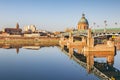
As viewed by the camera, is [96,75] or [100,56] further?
[100,56]

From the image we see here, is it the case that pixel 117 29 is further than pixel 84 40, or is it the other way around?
pixel 84 40

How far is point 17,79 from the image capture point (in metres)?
39.4

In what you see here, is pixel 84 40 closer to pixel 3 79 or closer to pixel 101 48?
pixel 101 48

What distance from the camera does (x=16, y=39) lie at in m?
172

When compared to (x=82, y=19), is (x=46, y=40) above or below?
below

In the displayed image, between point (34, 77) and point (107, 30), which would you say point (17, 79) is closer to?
point (34, 77)

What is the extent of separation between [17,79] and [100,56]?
120ft

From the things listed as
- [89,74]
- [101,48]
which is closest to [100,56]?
[101,48]

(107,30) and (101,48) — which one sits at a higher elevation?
(107,30)

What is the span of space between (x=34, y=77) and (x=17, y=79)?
9.56 feet

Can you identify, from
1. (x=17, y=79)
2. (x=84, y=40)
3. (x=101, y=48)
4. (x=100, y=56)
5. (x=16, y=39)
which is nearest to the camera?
(x=17, y=79)

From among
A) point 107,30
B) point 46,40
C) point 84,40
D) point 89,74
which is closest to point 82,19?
point 46,40

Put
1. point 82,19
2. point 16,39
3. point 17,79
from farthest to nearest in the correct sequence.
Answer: point 82,19, point 16,39, point 17,79

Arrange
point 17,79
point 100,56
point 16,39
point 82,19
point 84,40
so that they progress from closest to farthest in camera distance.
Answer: point 17,79 < point 100,56 < point 84,40 < point 16,39 < point 82,19
